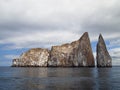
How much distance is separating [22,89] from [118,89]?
23.4 metres

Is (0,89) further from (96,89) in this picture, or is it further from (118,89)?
(118,89)

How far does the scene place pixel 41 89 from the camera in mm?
60625

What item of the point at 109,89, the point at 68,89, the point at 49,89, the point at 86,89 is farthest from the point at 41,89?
the point at 109,89

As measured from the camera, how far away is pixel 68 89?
60.0m

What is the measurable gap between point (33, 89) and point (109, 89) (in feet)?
60.4

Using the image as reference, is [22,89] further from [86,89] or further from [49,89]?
[86,89]

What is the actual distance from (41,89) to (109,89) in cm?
1645

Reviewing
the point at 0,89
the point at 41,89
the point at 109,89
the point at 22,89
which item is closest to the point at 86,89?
the point at 109,89

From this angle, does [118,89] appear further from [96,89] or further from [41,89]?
[41,89]

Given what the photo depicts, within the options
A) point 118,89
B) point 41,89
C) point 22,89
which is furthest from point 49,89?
point 118,89

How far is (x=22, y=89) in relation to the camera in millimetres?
61094

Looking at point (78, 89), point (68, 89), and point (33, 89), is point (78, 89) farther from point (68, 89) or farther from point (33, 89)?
point (33, 89)

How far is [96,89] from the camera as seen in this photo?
6072 cm

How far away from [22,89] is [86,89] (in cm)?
1550
